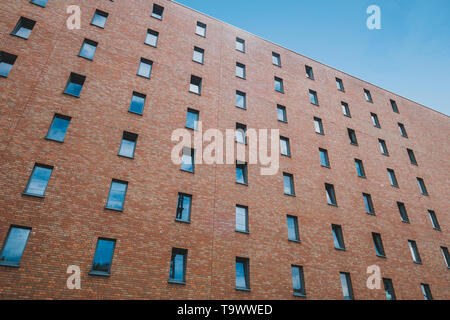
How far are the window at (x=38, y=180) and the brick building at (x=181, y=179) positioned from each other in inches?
3.6

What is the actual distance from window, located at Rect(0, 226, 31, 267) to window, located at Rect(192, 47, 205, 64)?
16.1 metres

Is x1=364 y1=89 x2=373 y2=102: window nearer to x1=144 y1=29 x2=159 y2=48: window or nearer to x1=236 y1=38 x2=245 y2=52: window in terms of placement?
x1=236 y1=38 x2=245 y2=52: window

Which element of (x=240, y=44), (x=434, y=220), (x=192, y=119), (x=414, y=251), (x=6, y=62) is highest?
(x=240, y=44)

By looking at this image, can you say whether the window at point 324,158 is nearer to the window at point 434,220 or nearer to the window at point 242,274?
the window at point 242,274

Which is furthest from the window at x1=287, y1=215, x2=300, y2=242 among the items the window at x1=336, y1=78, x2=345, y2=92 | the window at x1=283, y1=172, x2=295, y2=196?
the window at x1=336, y1=78, x2=345, y2=92

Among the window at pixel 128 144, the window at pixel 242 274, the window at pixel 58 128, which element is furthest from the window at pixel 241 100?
the window at pixel 58 128

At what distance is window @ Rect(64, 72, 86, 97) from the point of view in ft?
55.3

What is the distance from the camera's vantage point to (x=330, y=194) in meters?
20.9

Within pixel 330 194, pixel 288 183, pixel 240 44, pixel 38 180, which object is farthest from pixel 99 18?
pixel 330 194

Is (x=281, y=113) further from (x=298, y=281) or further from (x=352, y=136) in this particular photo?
(x=298, y=281)

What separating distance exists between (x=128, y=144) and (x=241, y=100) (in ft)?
31.6

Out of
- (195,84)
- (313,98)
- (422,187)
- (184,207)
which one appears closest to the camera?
(184,207)
